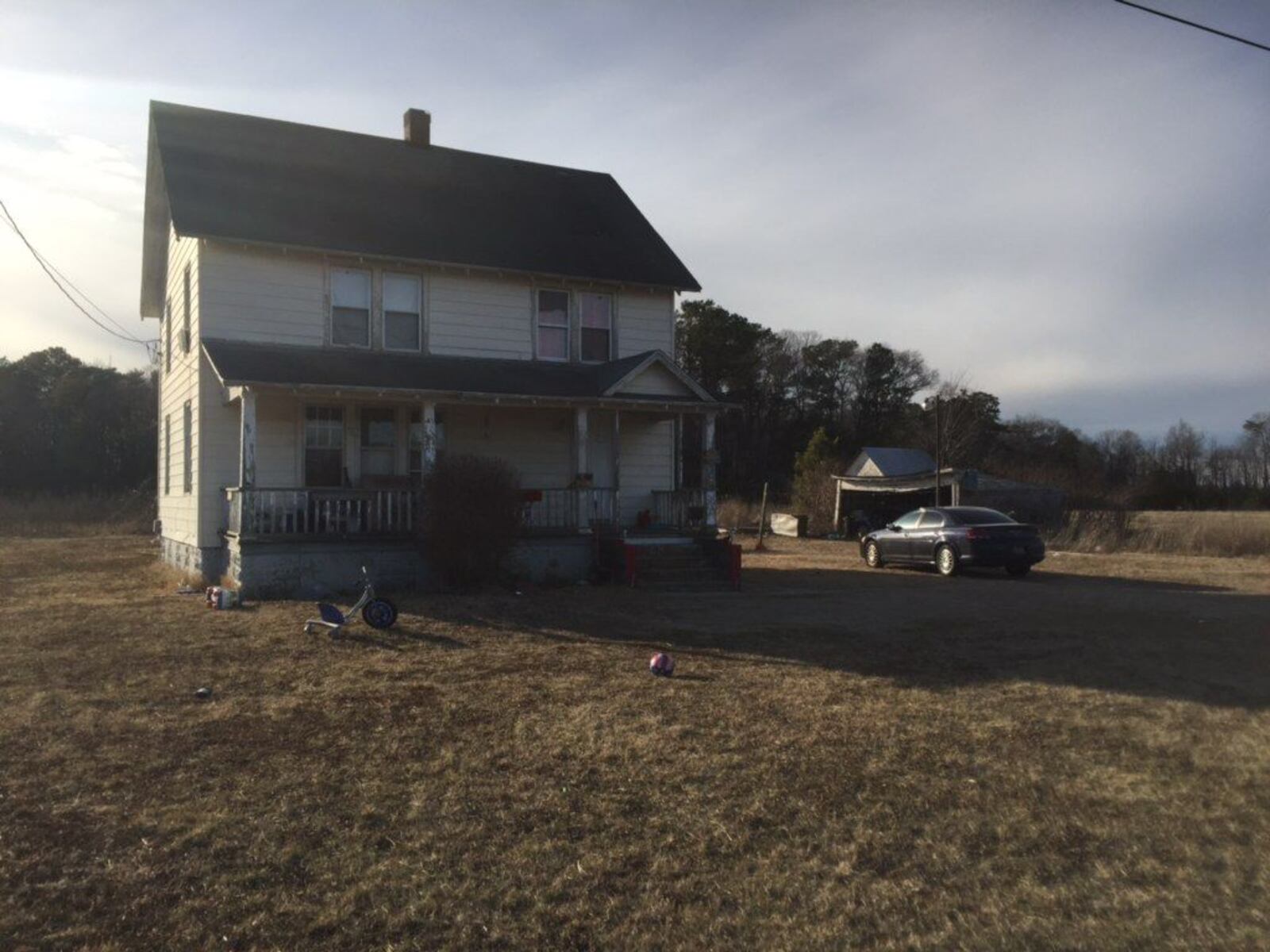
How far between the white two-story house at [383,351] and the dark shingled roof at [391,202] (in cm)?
6

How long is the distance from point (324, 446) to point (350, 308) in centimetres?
246

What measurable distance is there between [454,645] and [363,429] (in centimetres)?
799

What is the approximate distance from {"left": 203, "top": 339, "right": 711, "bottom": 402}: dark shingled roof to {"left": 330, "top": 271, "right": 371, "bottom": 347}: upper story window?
0.32 meters

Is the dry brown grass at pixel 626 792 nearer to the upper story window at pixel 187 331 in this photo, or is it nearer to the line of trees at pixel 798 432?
the upper story window at pixel 187 331

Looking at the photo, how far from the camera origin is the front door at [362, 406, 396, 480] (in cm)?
1711

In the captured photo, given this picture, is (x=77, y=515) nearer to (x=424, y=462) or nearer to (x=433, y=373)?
(x=433, y=373)

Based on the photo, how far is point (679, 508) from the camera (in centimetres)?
1886

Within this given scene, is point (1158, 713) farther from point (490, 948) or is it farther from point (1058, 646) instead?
point (490, 948)

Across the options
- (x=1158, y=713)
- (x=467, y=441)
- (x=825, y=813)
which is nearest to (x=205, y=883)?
(x=825, y=813)

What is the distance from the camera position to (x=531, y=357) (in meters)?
18.5

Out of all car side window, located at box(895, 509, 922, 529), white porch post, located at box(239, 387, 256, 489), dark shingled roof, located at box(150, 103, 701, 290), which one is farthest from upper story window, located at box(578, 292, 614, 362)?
car side window, located at box(895, 509, 922, 529)

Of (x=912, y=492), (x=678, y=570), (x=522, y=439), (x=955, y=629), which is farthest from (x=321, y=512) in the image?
(x=912, y=492)

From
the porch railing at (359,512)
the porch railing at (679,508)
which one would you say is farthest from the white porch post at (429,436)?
the porch railing at (679,508)

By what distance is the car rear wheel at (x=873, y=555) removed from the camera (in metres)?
21.8
